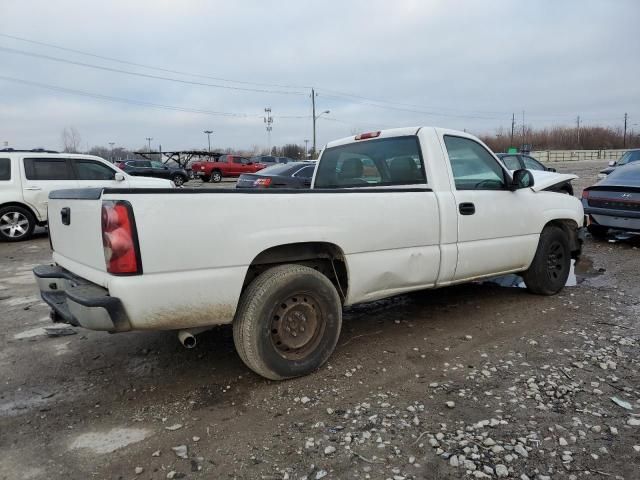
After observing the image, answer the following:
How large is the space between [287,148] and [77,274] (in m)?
99.4

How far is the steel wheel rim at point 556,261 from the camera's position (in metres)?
5.23

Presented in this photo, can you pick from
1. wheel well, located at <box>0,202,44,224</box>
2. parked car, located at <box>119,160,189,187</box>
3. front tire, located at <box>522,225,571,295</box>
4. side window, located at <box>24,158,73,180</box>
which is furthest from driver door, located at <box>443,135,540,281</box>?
parked car, located at <box>119,160,189,187</box>

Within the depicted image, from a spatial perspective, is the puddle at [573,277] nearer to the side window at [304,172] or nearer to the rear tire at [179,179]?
the side window at [304,172]

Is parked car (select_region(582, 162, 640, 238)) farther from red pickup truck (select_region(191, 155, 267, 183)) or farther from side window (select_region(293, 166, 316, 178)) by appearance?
red pickup truck (select_region(191, 155, 267, 183))

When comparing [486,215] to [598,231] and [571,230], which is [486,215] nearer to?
[571,230]

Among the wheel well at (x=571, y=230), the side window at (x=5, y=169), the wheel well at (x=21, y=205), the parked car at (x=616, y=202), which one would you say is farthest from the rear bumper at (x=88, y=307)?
the parked car at (x=616, y=202)

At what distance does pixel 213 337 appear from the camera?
14.1 ft

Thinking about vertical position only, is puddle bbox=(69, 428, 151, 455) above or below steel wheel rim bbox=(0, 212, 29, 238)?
below

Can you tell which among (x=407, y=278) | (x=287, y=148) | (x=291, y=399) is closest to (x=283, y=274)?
(x=291, y=399)

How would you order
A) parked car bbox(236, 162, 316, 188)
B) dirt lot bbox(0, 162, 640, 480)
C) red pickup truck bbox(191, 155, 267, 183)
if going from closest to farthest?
1. dirt lot bbox(0, 162, 640, 480)
2. parked car bbox(236, 162, 316, 188)
3. red pickup truck bbox(191, 155, 267, 183)

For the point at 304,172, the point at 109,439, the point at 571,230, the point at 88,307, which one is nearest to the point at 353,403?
the point at 109,439

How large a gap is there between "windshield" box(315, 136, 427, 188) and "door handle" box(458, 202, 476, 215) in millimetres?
401

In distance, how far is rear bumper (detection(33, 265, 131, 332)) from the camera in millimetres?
2662

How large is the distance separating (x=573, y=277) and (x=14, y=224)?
10.3m
